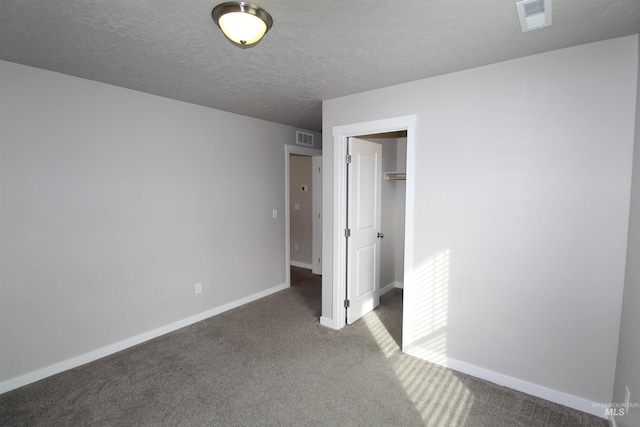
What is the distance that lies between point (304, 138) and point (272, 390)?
357 cm

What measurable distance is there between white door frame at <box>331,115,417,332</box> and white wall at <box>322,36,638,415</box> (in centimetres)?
6

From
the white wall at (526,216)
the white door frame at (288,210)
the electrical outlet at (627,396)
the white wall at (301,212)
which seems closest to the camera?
the electrical outlet at (627,396)

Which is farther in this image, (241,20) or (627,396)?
(627,396)

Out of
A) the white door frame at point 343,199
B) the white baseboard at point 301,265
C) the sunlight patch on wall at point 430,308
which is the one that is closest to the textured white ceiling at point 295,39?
the white door frame at point 343,199

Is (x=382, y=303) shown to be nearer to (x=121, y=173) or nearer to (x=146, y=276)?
(x=146, y=276)

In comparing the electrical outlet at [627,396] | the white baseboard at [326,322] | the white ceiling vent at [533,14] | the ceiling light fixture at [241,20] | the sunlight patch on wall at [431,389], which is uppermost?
the white ceiling vent at [533,14]

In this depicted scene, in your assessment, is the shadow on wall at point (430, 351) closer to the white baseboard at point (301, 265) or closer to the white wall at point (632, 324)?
the white wall at point (632, 324)

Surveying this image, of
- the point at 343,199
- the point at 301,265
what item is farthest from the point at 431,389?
the point at 301,265

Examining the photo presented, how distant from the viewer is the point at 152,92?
120 inches

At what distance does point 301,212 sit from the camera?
6074 millimetres

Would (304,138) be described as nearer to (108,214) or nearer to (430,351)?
(108,214)

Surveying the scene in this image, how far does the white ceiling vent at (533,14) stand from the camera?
61.3 inches

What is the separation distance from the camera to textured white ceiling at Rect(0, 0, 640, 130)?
5.28 ft

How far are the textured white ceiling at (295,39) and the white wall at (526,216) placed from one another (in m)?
0.24
